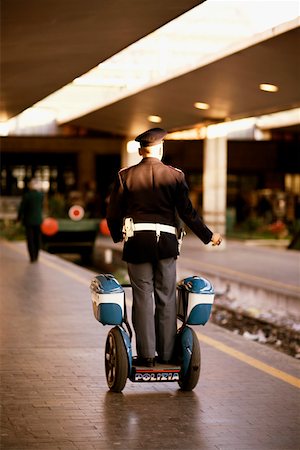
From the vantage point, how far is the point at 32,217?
20.3 metres

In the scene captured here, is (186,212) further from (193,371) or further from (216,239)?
(193,371)

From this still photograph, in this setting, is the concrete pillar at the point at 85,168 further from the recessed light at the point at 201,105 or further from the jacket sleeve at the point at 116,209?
the jacket sleeve at the point at 116,209

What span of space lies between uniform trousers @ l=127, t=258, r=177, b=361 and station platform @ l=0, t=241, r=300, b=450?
41cm

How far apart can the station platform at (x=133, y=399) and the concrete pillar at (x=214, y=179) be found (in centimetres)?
1756

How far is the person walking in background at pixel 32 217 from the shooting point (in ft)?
66.3

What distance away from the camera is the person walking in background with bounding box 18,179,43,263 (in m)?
20.2

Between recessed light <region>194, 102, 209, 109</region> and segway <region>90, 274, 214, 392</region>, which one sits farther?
recessed light <region>194, 102, 209, 109</region>

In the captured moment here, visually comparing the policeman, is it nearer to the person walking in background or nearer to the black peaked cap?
the black peaked cap

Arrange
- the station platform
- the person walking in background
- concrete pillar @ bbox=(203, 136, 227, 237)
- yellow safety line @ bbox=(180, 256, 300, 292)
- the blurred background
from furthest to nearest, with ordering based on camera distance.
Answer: concrete pillar @ bbox=(203, 136, 227, 237), the person walking in background, yellow safety line @ bbox=(180, 256, 300, 292), the blurred background, the station platform

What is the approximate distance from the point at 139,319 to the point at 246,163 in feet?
133

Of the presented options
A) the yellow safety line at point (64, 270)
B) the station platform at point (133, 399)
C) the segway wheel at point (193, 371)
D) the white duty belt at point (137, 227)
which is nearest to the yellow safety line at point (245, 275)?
the yellow safety line at point (64, 270)

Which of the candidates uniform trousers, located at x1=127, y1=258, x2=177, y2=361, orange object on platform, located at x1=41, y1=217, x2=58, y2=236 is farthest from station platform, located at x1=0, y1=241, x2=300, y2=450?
orange object on platform, located at x1=41, y1=217, x2=58, y2=236

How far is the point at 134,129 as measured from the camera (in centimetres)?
3375

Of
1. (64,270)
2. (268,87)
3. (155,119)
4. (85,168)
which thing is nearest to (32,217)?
(64,270)
